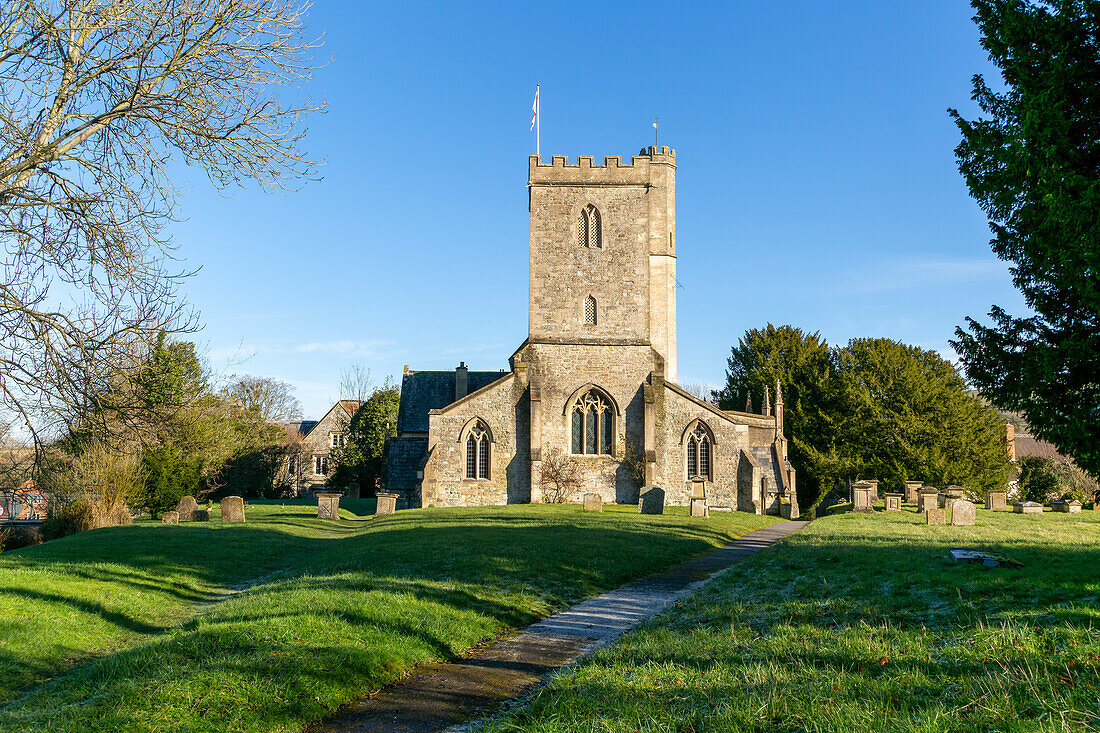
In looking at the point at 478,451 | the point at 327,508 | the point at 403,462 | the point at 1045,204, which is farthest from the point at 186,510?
the point at 1045,204

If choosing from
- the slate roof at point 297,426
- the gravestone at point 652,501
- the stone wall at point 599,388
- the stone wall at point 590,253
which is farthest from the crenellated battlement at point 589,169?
the slate roof at point 297,426

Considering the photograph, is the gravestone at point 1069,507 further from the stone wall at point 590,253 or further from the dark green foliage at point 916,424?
the stone wall at point 590,253

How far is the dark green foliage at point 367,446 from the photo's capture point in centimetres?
5019

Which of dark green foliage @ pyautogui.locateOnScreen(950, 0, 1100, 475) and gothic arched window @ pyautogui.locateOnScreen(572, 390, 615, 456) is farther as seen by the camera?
gothic arched window @ pyautogui.locateOnScreen(572, 390, 615, 456)

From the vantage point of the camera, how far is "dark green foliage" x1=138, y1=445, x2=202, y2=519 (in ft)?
96.5

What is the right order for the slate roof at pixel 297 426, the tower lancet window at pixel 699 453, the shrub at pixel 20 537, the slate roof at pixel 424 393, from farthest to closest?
the slate roof at pixel 297 426, the slate roof at pixel 424 393, the tower lancet window at pixel 699 453, the shrub at pixel 20 537

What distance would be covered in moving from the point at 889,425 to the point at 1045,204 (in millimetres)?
36877

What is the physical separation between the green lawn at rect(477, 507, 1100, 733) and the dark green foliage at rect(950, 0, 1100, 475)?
247 cm

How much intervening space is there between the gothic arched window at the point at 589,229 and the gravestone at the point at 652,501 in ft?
46.6

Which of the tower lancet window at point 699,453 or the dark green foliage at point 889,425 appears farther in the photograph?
the dark green foliage at point 889,425

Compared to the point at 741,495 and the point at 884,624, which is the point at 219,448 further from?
the point at 884,624

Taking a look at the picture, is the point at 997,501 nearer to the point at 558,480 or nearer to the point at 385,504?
the point at 558,480

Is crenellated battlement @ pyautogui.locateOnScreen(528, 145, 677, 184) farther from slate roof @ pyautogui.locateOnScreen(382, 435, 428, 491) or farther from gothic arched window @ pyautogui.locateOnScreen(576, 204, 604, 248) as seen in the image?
slate roof @ pyautogui.locateOnScreen(382, 435, 428, 491)

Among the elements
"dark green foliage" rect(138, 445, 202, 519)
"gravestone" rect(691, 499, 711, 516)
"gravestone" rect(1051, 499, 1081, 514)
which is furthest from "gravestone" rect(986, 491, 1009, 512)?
"dark green foliage" rect(138, 445, 202, 519)
